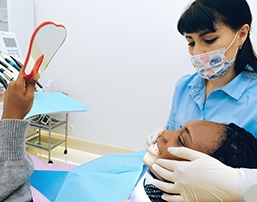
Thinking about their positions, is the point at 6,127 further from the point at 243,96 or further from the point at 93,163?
the point at 243,96

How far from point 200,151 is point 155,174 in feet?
0.66

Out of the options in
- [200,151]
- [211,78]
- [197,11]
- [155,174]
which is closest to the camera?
[200,151]

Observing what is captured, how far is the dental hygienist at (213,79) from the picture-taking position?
2.56 ft

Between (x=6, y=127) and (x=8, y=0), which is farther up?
(x=8, y=0)

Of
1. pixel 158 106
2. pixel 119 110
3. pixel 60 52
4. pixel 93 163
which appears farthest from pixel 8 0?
pixel 93 163

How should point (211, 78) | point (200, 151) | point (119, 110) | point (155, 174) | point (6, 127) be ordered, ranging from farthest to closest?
1. point (119, 110)
2. point (211, 78)
3. point (155, 174)
4. point (200, 151)
5. point (6, 127)

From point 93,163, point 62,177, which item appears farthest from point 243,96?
point 62,177

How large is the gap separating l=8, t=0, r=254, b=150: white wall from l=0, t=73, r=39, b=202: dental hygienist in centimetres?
194

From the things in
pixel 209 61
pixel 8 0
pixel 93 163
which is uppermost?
pixel 8 0

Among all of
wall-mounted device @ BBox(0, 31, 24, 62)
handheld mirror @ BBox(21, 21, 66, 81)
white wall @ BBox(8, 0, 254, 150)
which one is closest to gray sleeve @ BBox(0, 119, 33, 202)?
handheld mirror @ BBox(21, 21, 66, 81)

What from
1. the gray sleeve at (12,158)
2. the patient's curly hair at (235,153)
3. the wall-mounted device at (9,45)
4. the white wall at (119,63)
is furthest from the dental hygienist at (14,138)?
the white wall at (119,63)

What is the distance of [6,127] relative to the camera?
0.66m

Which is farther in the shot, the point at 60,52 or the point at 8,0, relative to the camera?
the point at 60,52

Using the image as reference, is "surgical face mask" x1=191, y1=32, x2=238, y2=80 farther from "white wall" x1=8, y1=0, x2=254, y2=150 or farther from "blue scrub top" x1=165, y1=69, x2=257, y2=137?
"white wall" x1=8, y1=0, x2=254, y2=150
